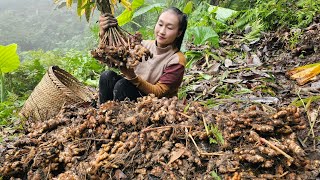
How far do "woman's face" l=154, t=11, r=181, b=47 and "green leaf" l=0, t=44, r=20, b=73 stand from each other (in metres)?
2.09

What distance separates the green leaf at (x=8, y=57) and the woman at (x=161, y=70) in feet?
6.03

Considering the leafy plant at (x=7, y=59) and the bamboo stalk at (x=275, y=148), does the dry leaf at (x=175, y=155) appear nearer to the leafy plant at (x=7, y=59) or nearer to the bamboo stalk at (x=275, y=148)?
the bamboo stalk at (x=275, y=148)

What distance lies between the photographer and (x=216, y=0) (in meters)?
5.87

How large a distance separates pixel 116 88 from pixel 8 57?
210 centimetres

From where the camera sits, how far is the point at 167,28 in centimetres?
232

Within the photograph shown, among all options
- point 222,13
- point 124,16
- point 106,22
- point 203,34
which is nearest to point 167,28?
point 106,22

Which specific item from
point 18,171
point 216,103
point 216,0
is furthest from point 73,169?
point 216,0

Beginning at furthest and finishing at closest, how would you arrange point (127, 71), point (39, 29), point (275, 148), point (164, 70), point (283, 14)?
point (39, 29) < point (283, 14) < point (164, 70) < point (127, 71) < point (275, 148)

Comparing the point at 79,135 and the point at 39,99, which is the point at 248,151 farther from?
the point at 39,99

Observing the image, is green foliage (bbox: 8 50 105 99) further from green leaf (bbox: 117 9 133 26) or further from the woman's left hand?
the woman's left hand

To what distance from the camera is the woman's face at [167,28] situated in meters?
2.29

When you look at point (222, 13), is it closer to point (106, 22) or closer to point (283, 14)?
point (283, 14)

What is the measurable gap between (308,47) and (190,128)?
2.14 meters

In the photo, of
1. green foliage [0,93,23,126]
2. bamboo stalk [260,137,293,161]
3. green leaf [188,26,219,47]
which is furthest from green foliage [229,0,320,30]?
green foliage [0,93,23,126]
